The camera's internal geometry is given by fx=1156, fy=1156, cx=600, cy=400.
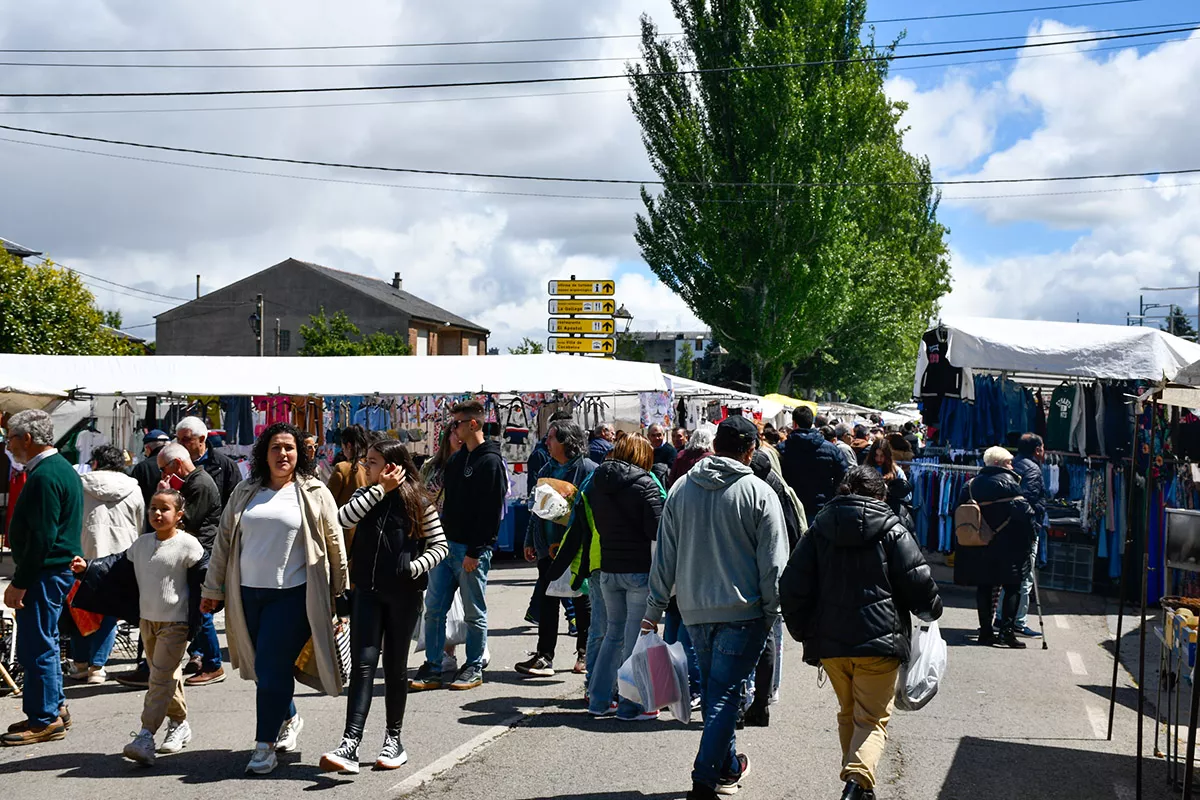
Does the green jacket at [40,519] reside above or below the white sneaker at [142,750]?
above

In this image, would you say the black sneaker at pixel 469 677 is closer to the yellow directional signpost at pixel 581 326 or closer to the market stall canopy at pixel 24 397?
the market stall canopy at pixel 24 397

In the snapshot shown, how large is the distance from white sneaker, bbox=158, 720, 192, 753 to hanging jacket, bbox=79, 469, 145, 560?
246 cm

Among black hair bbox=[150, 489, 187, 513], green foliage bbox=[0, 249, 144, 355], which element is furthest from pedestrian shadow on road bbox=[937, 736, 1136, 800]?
green foliage bbox=[0, 249, 144, 355]

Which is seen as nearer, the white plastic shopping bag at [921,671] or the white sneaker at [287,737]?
the white plastic shopping bag at [921,671]

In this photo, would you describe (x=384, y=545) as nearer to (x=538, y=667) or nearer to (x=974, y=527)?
(x=538, y=667)

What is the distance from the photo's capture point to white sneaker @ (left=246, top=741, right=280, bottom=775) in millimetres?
5836

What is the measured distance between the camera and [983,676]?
29.5ft

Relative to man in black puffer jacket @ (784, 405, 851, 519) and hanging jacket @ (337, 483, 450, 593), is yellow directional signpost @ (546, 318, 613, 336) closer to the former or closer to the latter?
man in black puffer jacket @ (784, 405, 851, 519)

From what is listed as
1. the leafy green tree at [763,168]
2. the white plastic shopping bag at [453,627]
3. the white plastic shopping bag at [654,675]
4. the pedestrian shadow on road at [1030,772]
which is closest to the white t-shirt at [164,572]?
the white plastic shopping bag at [453,627]

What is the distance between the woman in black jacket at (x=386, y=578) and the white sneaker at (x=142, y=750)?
39.3 inches

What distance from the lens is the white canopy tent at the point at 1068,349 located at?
13.0 meters

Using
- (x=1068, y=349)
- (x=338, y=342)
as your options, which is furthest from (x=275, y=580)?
(x=338, y=342)

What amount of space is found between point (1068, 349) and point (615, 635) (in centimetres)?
829

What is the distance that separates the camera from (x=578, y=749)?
6.50 m
